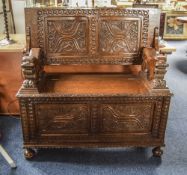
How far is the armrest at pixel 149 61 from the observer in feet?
6.23

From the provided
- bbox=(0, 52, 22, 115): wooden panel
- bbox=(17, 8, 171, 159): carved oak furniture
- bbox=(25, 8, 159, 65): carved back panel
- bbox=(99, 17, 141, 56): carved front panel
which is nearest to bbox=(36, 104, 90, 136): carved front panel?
bbox=(17, 8, 171, 159): carved oak furniture

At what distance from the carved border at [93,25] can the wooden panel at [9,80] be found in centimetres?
40

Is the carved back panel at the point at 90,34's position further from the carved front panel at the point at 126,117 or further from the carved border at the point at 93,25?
the carved front panel at the point at 126,117

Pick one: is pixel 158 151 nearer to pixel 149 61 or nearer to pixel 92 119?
pixel 92 119

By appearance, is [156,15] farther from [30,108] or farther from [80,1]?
[30,108]

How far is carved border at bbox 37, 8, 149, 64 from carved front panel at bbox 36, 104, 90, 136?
0.45m

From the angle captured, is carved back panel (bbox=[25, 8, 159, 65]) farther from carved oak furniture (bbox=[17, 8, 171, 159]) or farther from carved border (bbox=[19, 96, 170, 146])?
carved border (bbox=[19, 96, 170, 146])

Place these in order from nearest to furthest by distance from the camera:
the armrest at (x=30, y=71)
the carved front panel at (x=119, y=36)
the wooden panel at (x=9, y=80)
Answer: the armrest at (x=30, y=71)
the carved front panel at (x=119, y=36)
the wooden panel at (x=9, y=80)

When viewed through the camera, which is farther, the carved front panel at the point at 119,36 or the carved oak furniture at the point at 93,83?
the carved front panel at the point at 119,36

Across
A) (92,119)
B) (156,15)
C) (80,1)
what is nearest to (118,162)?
(92,119)

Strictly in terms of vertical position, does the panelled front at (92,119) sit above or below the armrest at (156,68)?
below

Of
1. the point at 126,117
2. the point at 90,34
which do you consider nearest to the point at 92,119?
the point at 126,117

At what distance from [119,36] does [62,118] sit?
0.81 meters

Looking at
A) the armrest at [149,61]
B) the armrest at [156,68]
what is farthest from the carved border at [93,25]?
the armrest at [156,68]
